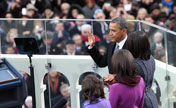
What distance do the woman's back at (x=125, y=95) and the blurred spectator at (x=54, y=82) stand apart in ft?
9.59

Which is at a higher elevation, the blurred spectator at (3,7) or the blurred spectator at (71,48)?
the blurred spectator at (3,7)

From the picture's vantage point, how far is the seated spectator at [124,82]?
12.2 ft

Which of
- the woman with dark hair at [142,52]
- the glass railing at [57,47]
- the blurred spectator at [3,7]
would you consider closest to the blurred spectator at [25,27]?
the glass railing at [57,47]

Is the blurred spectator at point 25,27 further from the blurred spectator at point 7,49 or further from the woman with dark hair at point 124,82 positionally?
the woman with dark hair at point 124,82

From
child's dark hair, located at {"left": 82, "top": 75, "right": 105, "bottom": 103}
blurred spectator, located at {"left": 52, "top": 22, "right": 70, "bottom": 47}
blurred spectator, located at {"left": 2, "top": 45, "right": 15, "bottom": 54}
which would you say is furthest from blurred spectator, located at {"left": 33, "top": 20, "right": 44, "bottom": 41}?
child's dark hair, located at {"left": 82, "top": 75, "right": 105, "bottom": 103}

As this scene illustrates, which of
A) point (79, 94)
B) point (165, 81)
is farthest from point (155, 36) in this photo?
point (79, 94)

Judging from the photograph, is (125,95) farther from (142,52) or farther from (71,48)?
(71,48)

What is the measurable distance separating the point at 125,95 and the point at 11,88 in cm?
116

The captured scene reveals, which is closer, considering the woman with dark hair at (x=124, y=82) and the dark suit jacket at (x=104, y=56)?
the woman with dark hair at (x=124, y=82)

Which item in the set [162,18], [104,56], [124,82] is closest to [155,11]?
[162,18]

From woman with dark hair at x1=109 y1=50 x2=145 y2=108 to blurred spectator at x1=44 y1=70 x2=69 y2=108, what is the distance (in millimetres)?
2947

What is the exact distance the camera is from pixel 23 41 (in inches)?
234

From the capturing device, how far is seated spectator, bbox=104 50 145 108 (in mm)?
3715

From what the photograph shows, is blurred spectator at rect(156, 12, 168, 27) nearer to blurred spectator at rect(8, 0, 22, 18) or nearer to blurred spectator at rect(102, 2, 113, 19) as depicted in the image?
blurred spectator at rect(102, 2, 113, 19)
